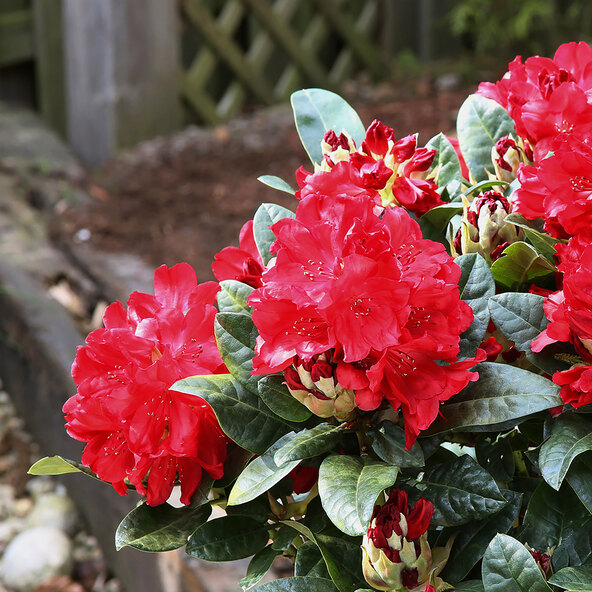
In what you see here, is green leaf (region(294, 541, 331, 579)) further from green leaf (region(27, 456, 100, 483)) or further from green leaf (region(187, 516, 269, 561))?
green leaf (region(27, 456, 100, 483))

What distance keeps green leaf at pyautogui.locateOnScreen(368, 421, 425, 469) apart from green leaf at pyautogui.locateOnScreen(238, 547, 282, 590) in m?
→ 0.15

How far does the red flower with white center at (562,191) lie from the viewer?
0.66 m

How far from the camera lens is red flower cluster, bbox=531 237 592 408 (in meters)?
0.60

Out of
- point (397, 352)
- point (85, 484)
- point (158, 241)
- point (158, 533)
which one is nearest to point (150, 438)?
point (158, 533)

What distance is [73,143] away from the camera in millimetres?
3791

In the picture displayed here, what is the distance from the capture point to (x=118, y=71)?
3498 mm

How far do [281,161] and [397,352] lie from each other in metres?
3.16

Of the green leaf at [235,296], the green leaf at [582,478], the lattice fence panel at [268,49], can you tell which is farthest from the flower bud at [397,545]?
the lattice fence panel at [268,49]

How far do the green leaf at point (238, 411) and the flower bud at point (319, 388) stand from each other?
50mm

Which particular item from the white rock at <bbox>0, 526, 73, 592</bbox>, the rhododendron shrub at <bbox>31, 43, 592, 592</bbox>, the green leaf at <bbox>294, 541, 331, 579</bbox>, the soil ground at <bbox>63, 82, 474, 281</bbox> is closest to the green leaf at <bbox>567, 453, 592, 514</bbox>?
the rhododendron shrub at <bbox>31, 43, 592, 592</bbox>

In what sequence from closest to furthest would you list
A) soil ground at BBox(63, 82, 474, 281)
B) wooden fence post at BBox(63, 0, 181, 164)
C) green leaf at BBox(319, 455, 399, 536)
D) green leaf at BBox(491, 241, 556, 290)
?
1. green leaf at BBox(319, 455, 399, 536)
2. green leaf at BBox(491, 241, 556, 290)
3. soil ground at BBox(63, 82, 474, 281)
4. wooden fence post at BBox(63, 0, 181, 164)

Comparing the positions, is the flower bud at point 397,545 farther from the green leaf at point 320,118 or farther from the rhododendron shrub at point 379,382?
the green leaf at point 320,118

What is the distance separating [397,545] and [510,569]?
3.1 inches

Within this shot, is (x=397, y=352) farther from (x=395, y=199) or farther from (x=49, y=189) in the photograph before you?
(x=49, y=189)
